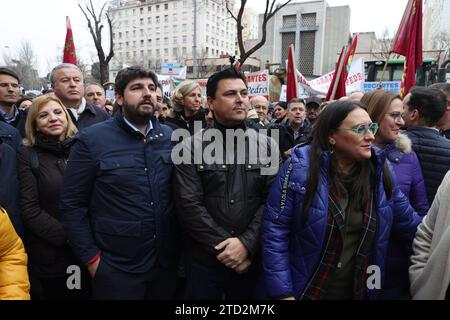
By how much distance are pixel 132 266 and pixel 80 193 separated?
60cm

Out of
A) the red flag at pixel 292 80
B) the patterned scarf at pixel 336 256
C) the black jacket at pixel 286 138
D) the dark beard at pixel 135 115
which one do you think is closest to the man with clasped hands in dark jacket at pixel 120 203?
the dark beard at pixel 135 115

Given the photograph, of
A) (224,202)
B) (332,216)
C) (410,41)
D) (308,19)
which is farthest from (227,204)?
(308,19)

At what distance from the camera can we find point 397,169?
2396mm

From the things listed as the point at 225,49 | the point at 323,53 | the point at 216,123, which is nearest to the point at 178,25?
the point at 225,49

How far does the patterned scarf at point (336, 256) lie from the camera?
201cm

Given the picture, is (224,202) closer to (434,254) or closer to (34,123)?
(434,254)

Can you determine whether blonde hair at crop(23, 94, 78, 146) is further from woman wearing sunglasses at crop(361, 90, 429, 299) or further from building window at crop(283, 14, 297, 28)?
building window at crop(283, 14, 297, 28)

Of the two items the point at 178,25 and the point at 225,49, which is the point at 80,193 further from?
the point at 225,49

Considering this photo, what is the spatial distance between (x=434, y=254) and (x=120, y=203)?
1.87m

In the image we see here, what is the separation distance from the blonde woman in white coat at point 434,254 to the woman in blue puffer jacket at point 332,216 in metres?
0.18

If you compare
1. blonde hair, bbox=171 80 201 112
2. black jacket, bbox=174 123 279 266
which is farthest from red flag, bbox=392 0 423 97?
black jacket, bbox=174 123 279 266

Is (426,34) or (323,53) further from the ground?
(426,34)

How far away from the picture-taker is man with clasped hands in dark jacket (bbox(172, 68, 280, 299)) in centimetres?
220

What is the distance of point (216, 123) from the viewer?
243cm
